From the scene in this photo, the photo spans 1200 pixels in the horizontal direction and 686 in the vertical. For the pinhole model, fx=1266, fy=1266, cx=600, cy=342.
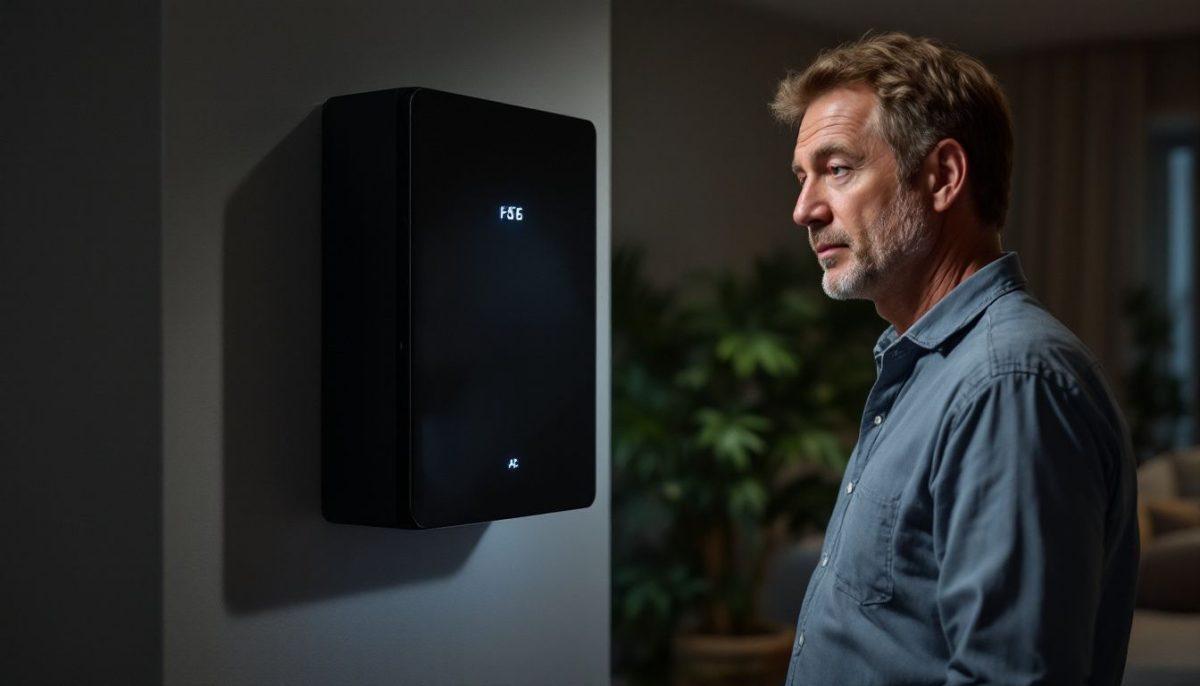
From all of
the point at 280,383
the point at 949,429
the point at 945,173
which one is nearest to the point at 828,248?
the point at 945,173

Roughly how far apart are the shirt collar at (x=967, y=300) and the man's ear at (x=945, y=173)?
0.09 meters

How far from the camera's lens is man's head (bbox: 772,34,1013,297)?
→ 1.34 m

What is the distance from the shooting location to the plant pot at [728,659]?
13.7 feet

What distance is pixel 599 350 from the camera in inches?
74.7

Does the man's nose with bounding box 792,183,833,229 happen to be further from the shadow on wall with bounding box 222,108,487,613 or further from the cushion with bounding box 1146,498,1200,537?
the cushion with bounding box 1146,498,1200,537

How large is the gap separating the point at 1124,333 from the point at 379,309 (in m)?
5.24

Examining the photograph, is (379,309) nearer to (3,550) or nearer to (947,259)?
(3,550)

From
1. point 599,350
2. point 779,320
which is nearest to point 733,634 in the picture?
point 779,320

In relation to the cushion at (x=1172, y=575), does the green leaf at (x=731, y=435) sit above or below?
above

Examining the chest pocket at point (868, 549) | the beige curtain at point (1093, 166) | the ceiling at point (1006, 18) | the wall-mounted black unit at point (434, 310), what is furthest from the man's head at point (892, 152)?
the beige curtain at point (1093, 166)

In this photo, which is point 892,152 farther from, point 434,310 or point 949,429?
point 434,310

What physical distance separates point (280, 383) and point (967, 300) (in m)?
0.76

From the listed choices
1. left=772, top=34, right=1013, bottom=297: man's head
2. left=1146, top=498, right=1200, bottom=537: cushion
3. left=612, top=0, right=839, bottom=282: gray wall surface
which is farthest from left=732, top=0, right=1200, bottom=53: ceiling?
left=772, top=34, right=1013, bottom=297: man's head

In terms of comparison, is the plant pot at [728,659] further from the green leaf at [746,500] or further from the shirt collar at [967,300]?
the shirt collar at [967,300]
